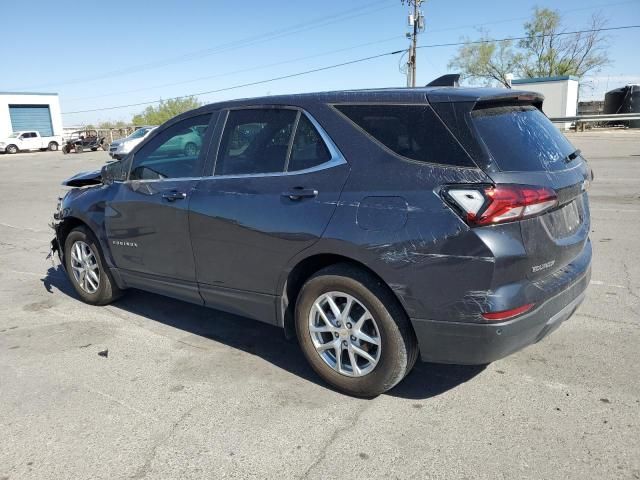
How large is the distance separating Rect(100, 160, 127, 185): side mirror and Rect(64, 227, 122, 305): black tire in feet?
1.92

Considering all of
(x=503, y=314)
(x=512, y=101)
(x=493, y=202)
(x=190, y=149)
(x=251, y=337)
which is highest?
(x=512, y=101)

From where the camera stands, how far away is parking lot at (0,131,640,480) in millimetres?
2684

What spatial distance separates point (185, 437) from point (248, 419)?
0.37 metres

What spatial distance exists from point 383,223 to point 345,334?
0.76 m

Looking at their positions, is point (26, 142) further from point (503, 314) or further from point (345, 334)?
point (503, 314)

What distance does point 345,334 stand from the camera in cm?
325

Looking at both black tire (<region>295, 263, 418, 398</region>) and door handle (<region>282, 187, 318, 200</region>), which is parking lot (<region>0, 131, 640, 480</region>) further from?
door handle (<region>282, 187, 318, 200</region>)

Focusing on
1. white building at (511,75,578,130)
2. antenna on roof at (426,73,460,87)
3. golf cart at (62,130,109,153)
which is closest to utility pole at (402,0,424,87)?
white building at (511,75,578,130)

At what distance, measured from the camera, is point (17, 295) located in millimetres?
5680

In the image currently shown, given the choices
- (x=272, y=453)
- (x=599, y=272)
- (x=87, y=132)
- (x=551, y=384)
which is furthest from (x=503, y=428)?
(x=87, y=132)

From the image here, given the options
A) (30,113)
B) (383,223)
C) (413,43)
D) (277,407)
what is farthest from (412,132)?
(30,113)

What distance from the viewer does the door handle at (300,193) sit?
3246 millimetres

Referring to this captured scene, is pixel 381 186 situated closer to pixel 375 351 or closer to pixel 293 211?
pixel 293 211

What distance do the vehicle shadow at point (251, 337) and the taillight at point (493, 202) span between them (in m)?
1.25
